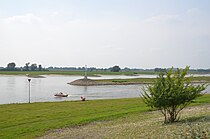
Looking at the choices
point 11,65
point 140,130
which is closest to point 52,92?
point 140,130

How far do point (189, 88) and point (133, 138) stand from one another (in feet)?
12.0

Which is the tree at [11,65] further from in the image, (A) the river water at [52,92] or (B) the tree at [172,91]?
(B) the tree at [172,91]

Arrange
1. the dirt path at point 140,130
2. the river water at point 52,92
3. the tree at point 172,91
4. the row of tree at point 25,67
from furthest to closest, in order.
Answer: the row of tree at point 25,67 → the river water at point 52,92 → the tree at point 172,91 → the dirt path at point 140,130

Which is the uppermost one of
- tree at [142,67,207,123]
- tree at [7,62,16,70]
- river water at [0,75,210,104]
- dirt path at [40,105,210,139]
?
tree at [7,62,16,70]

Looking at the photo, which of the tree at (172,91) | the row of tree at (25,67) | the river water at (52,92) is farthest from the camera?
the row of tree at (25,67)

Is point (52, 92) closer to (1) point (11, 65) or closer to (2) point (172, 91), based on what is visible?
(2) point (172, 91)

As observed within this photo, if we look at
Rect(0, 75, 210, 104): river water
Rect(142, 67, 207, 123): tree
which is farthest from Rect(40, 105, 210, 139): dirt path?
Rect(0, 75, 210, 104): river water

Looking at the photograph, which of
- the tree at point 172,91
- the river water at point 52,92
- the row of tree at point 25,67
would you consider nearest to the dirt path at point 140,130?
the tree at point 172,91

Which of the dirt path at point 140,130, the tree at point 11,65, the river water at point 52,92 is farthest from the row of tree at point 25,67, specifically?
the dirt path at point 140,130

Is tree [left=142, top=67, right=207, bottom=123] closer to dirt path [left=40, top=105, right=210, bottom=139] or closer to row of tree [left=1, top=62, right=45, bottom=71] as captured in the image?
dirt path [left=40, top=105, right=210, bottom=139]

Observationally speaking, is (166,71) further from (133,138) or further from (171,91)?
(133,138)

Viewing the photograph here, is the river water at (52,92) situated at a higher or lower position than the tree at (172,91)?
lower

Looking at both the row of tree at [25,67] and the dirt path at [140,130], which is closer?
the dirt path at [140,130]

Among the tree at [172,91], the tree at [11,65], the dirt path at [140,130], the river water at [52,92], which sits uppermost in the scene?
the tree at [11,65]
